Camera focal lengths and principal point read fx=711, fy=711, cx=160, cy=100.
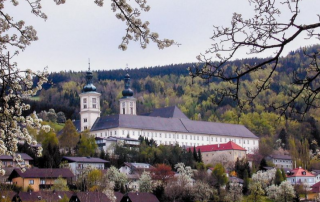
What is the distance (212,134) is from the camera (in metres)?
124

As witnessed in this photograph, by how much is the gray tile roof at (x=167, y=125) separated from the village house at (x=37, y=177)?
140 ft

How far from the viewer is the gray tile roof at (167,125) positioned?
113m

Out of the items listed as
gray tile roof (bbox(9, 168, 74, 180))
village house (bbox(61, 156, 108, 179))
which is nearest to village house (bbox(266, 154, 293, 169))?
village house (bbox(61, 156, 108, 179))

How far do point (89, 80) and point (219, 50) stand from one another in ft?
378

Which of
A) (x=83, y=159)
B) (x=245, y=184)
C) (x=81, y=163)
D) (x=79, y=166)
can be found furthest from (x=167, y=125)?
(x=79, y=166)

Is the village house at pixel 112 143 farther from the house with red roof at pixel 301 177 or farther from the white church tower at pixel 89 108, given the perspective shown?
the house with red roof at pixel 301 177

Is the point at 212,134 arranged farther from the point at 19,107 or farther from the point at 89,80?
the point at 19,107

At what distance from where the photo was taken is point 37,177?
2562 inches

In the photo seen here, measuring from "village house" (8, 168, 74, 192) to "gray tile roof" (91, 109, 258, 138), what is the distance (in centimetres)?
4262

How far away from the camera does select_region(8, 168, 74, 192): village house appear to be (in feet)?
208

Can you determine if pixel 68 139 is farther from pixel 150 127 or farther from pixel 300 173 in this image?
pixel 300 173

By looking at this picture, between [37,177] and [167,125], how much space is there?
5610 cm

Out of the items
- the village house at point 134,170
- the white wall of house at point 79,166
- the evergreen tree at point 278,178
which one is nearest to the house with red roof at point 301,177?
the evergreen tree at point 278,178

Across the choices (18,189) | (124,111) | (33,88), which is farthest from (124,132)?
(33,88)
